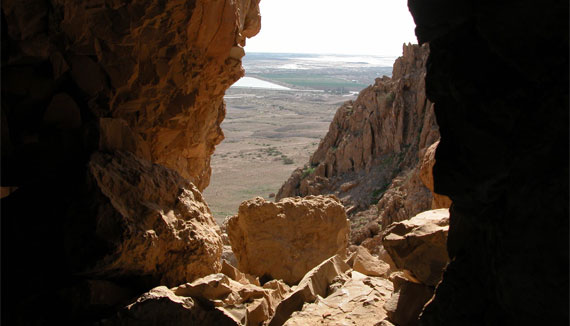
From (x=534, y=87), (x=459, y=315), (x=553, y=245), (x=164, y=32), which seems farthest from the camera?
(x=164, y=32)

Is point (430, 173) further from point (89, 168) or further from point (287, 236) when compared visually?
point (89, 168)

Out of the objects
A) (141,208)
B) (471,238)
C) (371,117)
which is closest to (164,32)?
(141,208)

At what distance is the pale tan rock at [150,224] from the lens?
5.64 metres

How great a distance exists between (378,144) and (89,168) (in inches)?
807

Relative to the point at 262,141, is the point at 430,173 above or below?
above

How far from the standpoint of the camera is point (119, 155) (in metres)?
6.48

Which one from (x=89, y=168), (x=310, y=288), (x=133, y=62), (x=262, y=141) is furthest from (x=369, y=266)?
(x=262, y=141)

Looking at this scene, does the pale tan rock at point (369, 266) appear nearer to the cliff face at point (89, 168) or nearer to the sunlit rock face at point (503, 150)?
the cliff face at point (89, 168)

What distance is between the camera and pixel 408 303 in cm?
570

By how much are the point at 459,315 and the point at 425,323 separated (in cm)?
39

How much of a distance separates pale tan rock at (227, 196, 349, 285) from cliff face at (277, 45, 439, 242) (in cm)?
995

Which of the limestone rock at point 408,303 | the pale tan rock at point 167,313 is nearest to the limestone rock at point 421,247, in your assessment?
the limestone rock at point 408,303

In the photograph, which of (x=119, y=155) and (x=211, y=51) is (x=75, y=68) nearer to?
(x=119, y=155)

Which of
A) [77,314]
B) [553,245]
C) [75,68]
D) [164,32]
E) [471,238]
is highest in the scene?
[164,32]
